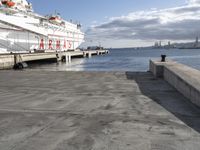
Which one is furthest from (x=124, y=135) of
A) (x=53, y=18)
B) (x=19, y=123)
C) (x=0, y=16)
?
(x=53, y=18)

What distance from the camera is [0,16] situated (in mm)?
58531

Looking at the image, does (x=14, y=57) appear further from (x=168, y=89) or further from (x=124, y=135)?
(x=124, y=135)

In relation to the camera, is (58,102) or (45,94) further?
(45,94)

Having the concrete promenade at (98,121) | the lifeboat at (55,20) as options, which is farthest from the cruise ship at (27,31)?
the concrete promenade at (98,121)

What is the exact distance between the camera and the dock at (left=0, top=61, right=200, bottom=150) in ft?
19.3

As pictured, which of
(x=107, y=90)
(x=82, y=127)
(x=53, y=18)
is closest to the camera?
(x=82, y=127)

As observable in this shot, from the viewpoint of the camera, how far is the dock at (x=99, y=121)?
19.3ft

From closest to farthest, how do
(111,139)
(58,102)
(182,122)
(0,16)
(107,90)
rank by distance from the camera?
(111,139) → (182,122) → (58,102) → (107,90) → (0,16)

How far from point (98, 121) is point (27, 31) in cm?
6492

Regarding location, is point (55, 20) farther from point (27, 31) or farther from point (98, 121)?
point (98, 121)

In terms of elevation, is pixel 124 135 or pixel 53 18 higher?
pixel 53 18

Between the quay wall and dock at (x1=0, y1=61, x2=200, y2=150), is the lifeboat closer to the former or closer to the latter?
the quay wall

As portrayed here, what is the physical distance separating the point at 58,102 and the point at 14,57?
31926 millimetres

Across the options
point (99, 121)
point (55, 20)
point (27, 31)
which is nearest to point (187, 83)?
point (99, 121)
